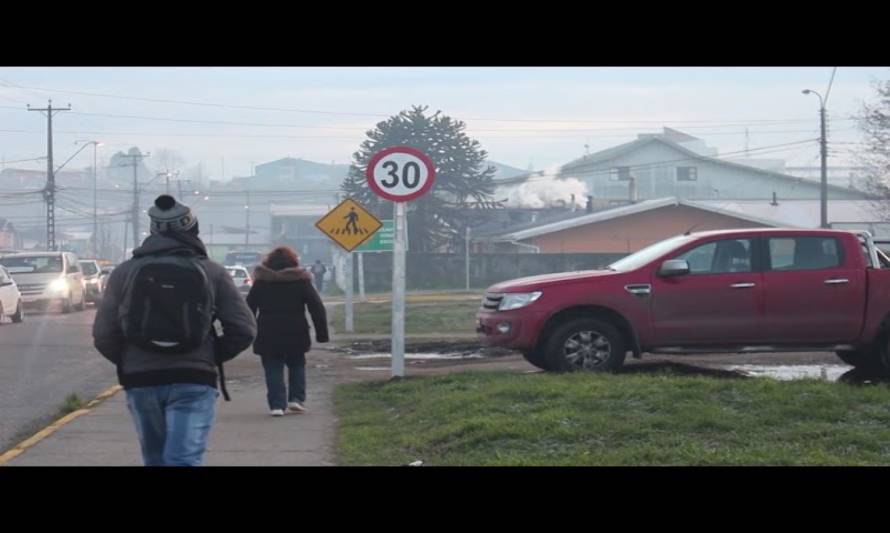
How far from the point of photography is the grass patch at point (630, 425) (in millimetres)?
8422

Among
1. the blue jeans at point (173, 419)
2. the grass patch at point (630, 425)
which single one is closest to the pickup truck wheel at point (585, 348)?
the grass patch at point (630, 425)

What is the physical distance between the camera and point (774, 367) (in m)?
14.8

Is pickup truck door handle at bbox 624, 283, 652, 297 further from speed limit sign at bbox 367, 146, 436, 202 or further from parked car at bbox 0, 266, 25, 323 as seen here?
parked car at bbox 0, 266, 25, 323

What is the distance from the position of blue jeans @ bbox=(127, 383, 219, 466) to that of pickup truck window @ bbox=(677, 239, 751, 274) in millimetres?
7759

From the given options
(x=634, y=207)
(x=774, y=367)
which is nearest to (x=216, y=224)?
(x=634, y=207)

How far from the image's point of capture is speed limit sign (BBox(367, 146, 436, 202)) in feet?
43.8

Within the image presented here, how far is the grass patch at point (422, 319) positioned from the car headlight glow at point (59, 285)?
24.3 feet

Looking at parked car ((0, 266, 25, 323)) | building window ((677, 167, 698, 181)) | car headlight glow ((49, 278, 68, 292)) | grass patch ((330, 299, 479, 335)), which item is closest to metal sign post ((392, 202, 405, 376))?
grass patch ((330, 299, 479, 335))

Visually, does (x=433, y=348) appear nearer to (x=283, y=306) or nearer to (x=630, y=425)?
(x=283, y=306)

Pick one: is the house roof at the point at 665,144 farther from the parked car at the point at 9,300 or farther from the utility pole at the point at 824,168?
the parked car at the point at 9,300
